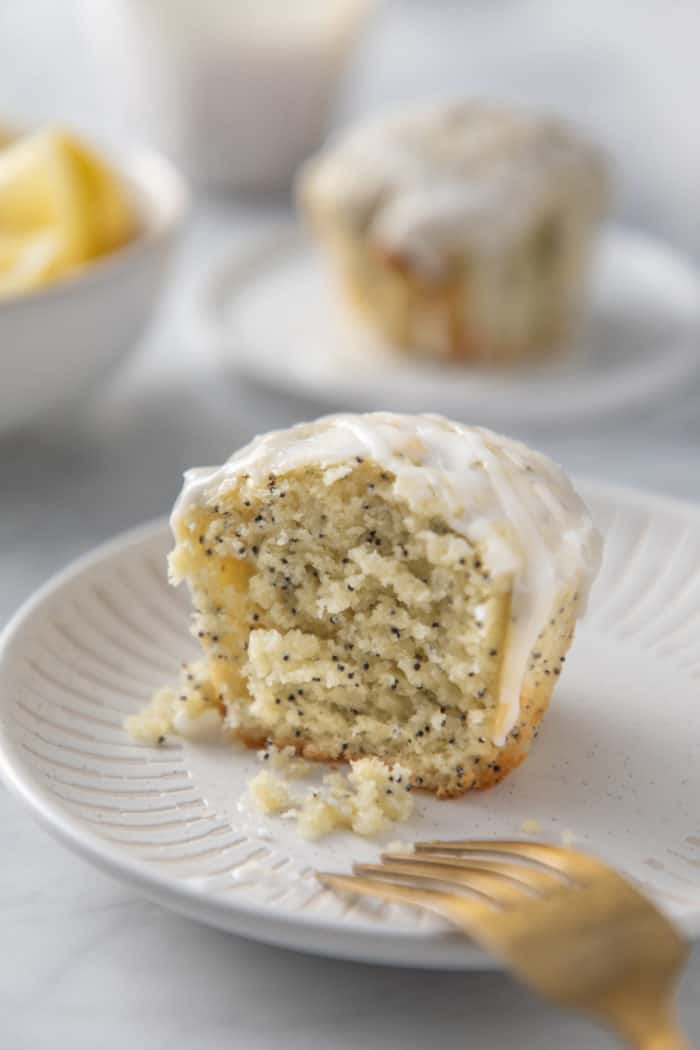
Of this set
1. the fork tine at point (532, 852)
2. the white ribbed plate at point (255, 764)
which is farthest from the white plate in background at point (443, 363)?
the fork tine at point (532, 852)

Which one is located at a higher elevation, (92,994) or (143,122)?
(143,122)

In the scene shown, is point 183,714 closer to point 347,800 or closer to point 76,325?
point 347,800

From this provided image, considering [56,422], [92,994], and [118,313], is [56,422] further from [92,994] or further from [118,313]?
[92,994]

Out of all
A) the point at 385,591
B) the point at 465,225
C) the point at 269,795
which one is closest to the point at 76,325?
the point at 465,225

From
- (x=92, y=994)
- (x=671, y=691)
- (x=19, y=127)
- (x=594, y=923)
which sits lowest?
(x=92, y=994)

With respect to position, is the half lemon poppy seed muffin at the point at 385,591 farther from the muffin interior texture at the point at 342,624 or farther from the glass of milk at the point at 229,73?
the glass of milk at the point at 229,73

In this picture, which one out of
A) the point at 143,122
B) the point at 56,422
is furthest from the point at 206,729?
the point at 143,122

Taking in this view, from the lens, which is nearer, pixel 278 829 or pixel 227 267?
pixel 278 829
